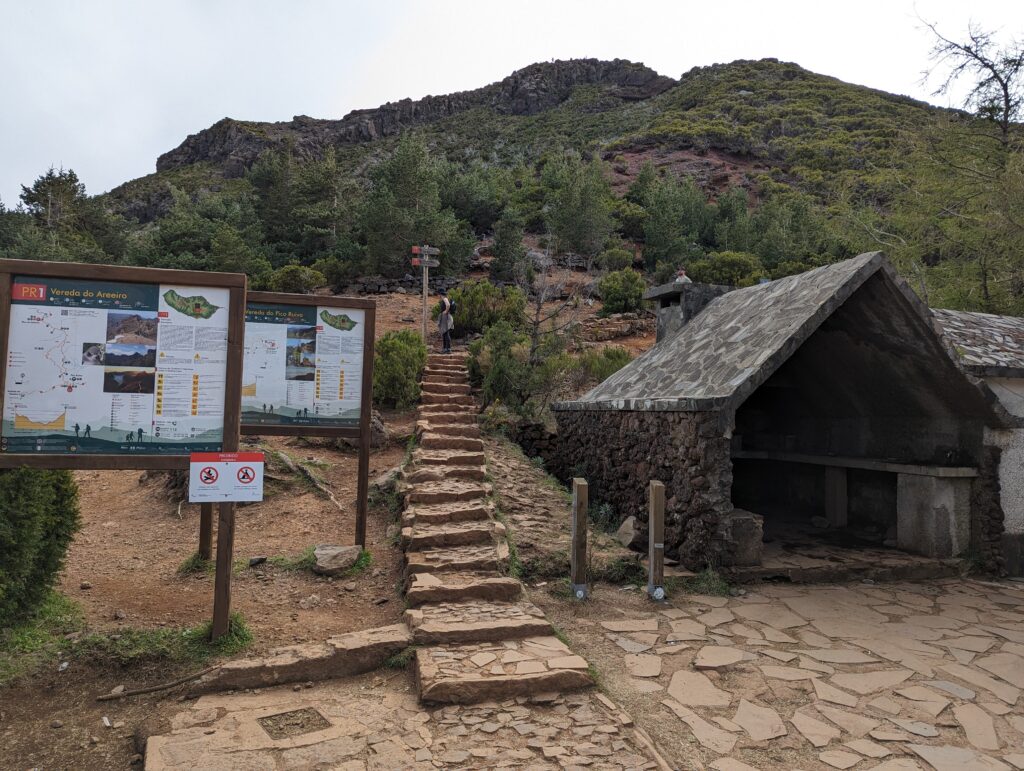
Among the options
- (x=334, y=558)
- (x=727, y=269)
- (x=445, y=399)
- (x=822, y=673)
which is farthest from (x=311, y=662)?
(x=727, y=269)

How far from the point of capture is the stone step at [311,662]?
3.79 meters

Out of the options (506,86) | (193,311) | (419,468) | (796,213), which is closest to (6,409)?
(193,311)

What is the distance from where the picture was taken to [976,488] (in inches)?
267

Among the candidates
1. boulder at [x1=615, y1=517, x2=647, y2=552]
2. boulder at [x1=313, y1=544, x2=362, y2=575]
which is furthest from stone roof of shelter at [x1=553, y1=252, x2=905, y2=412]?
boulder at [x1=313, y1=544, x2=362, y2=575]

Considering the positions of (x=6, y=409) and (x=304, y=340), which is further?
(x=304, y=340)

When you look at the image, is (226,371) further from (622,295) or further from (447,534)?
(622,295)

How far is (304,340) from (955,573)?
799cm

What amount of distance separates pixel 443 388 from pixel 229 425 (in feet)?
24.9

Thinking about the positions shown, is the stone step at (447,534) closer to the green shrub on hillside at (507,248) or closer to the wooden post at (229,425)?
the wooden post at (229,425)

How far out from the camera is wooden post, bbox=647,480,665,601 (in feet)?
18.3

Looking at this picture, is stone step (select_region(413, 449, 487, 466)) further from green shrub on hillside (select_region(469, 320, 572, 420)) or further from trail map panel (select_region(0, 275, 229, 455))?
trail map panel (select_region(0, 275, 229, 455))

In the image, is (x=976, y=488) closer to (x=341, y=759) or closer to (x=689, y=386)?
(x=689, y=386)

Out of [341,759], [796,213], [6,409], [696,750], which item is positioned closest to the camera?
[341,759]

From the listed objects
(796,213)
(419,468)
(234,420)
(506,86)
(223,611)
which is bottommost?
(223,611)
